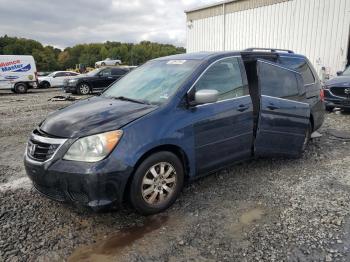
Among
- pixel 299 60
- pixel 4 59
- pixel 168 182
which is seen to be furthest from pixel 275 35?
pixel 168 182

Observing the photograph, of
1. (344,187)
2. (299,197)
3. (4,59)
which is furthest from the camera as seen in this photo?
(4,59)

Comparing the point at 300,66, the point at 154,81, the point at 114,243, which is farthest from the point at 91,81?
the point at 114,243

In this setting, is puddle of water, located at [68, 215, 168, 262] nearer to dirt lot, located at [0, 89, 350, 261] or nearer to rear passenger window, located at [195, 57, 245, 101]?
Result: dirt lot, located at [0, 89, 350, 261]

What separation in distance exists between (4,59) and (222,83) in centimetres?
1920

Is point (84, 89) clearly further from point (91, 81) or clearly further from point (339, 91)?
point (339, 91)

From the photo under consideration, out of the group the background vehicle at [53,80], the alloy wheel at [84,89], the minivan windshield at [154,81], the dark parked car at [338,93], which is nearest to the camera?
the minivan windshield at [154,81]

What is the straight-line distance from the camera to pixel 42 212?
11.9 ft

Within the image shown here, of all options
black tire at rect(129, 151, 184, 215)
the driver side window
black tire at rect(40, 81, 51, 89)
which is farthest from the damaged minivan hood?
black tire at rect(40, 81, 51, 89)

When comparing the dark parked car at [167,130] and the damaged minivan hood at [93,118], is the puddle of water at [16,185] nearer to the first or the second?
the dark parked car at [167,130]

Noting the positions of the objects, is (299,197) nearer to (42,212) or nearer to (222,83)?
(222,83)

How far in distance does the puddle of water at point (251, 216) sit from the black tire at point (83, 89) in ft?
51.3

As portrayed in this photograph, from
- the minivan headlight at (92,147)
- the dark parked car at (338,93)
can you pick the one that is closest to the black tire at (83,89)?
the dark parked car at (338,93)

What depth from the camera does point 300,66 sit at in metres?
5.80

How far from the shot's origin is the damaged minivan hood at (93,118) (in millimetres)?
3236
